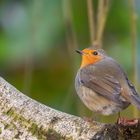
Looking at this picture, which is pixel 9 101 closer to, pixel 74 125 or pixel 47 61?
pixel 74 125

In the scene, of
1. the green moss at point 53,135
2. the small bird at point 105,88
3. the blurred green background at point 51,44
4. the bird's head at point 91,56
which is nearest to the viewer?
the green moss at point 53,135

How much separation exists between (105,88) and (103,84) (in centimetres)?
5

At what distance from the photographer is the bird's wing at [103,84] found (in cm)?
397

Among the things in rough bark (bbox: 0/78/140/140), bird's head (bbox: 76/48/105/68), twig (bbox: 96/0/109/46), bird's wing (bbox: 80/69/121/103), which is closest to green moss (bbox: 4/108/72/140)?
rough bark (bbox: 0/78/140/140)

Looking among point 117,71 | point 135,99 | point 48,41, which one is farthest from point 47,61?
point 135,99

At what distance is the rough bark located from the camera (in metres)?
2.90

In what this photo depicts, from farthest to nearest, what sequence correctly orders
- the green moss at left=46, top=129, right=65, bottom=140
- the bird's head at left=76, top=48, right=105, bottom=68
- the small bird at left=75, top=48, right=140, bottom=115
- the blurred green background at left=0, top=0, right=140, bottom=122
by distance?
the blurred green background at left=0, top=0, right=140, bottom=122
the bird's head at left=76, top=48, right=105, bottom=68
the small bird at left=75, top=48, right=140, bottom=115
the green moss at left=46, top=129, right=65, bottom=140

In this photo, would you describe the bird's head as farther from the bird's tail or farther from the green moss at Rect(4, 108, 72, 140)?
the green moss at Rect(4, 108, 72, 140)

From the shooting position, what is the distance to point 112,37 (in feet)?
18.5

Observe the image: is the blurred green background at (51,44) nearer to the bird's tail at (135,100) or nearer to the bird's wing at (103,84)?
the bird's wing at (103,84)

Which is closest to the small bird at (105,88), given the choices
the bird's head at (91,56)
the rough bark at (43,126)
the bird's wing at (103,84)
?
the bird's wing at (103,84)

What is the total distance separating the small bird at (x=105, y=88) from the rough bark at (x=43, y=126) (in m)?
0.82

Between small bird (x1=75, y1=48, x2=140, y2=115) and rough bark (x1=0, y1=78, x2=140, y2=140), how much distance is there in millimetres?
824

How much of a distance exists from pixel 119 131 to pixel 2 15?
10.5ft
